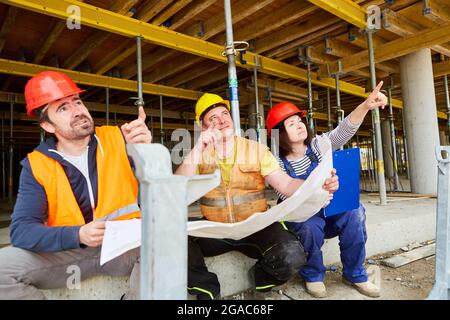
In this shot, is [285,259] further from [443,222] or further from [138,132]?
[138,132]

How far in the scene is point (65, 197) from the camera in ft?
5.40

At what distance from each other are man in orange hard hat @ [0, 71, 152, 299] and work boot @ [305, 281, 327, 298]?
1.21 meters

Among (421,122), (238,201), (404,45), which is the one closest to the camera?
(238,201)

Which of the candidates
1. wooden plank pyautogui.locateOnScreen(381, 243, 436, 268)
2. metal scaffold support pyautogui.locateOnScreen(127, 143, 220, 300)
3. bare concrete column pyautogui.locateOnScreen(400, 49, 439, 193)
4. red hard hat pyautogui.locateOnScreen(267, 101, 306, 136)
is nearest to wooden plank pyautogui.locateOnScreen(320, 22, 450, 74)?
bare concrete column pyautogui.locateOnScreen(400, 49, 439, 193)

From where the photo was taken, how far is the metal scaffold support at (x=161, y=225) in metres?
0.83

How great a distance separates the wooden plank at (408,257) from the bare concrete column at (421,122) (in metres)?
2.68

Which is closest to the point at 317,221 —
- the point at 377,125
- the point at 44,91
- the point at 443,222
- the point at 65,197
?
the point at 443,222

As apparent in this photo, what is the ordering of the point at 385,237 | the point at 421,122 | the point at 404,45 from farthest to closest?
the point at 421,122 < the point at 404,45 < the point at 385,237

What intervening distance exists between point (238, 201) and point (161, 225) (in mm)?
1232

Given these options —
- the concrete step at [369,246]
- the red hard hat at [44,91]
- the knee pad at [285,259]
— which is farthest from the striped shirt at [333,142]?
the red hard hat at [44,91]

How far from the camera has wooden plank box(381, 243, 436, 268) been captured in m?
2.82

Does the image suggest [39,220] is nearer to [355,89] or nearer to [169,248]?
[169,248]

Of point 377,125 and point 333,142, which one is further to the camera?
point 377,125

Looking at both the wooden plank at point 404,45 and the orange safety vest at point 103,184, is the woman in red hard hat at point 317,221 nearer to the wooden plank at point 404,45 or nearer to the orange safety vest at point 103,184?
the orange safety vest at point 103,184
